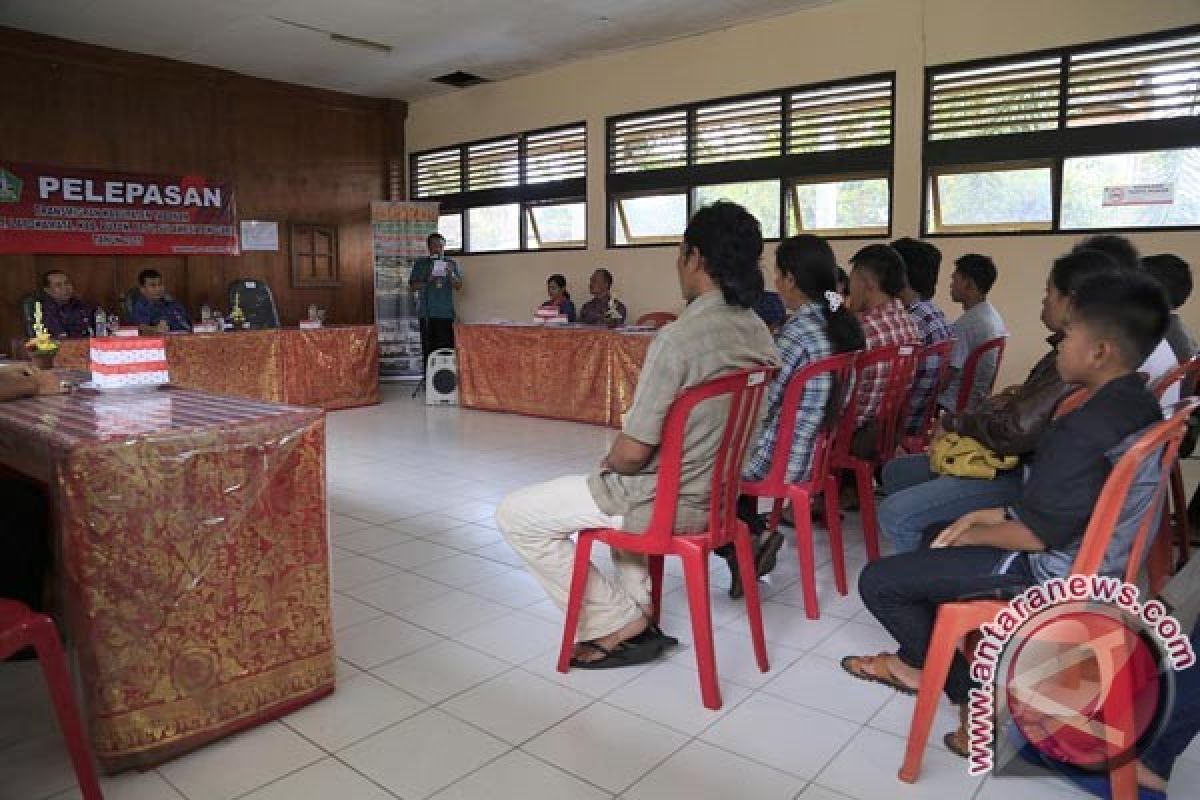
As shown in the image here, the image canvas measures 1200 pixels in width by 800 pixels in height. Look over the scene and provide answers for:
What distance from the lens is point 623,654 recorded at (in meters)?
2.38

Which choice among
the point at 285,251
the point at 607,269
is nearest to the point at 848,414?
the point at 607,269

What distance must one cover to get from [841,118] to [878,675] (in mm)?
5052

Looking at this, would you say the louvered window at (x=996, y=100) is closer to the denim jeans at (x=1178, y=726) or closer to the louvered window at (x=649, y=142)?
the louvered window at (x=649, y=142)

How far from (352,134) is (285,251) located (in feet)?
5.08

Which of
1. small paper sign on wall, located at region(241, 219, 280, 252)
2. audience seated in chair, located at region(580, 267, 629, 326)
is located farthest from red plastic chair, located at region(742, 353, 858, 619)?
small paper sign on wall, located at region(241, 219, 280, 252)

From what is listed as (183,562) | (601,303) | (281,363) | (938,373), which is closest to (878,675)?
(938,373)

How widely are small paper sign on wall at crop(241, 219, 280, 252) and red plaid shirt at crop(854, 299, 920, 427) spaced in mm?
6792

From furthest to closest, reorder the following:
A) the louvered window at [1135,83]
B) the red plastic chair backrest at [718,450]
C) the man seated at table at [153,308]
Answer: the man seated at table at [153,308]
the louvered window at [1135,83]
the red plastic chair backrest at [718,450]

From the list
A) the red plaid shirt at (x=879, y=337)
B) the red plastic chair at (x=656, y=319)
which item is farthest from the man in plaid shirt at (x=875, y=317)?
the red plastic chair at (x=656, y=319)

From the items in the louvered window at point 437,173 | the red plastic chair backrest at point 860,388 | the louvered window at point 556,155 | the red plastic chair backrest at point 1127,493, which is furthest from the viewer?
the louvered window at point 437,173

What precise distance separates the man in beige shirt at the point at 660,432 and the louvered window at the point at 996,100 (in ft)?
14.3

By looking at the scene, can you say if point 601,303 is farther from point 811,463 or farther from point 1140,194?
point 811,463

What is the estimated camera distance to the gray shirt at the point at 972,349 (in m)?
3.79

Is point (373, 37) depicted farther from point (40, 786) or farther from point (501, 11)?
point (40, 786)
